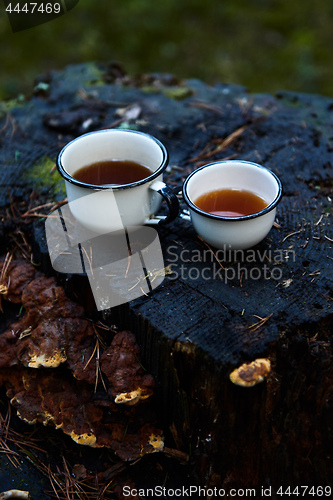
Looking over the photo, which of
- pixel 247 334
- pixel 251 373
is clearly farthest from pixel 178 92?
pixel 251 373

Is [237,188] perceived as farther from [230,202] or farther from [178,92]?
[178,92]

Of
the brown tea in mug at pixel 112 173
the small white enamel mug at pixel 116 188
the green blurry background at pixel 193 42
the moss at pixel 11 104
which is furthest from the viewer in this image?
the green blurry background at pixel 193 42

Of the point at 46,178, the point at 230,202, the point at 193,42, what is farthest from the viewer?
the point at 193,42

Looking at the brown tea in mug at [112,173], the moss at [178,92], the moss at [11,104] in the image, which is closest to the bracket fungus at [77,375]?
the brown tea in mug at [112,173]

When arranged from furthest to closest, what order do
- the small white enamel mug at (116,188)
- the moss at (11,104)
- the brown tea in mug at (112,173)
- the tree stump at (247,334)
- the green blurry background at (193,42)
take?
the green blurry background at (193,42)
the moss at (11,104)
the brown tea in mug at (112,173)
the small white enamel mug at (116,188)
the tree stump at (247,334)

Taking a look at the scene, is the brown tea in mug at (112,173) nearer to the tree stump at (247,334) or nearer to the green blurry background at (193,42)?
the tree stump at (247,334)

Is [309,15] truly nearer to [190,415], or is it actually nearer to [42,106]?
[42,106]

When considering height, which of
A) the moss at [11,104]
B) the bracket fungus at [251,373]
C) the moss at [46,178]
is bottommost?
the bracket fungus at [251,373]
